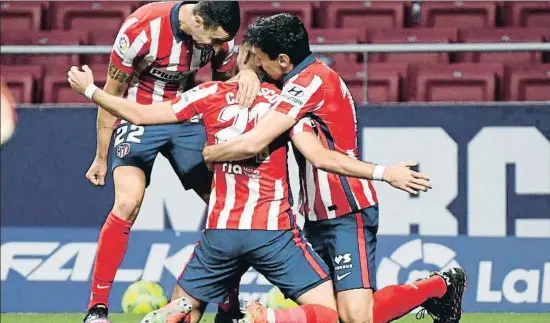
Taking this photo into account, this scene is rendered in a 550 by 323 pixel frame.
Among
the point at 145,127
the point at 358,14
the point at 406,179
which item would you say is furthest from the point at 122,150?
the point at 358,14

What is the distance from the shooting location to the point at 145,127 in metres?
5.67

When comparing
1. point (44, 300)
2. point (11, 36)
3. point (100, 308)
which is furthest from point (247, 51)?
point (11, 36)

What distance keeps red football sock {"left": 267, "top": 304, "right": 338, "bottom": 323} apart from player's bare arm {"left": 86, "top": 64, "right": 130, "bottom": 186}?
154cm

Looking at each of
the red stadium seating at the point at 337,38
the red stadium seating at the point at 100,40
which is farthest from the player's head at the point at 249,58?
the red stadium seating at the point at 100,40

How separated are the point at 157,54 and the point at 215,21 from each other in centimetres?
49

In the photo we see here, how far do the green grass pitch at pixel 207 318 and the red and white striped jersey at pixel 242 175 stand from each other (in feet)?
6.39

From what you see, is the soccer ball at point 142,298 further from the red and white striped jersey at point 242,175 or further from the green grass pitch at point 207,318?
the red and white striped jersey at point 242,175

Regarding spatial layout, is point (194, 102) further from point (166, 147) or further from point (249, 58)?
point (166, 147)

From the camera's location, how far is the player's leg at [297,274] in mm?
4707

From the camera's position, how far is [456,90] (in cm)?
794

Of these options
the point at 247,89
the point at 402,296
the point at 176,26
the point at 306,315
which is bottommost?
the point at 402,296

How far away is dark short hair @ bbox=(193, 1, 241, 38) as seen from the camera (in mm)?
5273

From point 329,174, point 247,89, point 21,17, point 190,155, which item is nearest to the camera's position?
point 247,89

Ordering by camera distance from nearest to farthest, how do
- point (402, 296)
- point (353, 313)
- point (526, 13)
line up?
1. point (353, 313)
2. point (402, 296)
3. point (526, 13)
